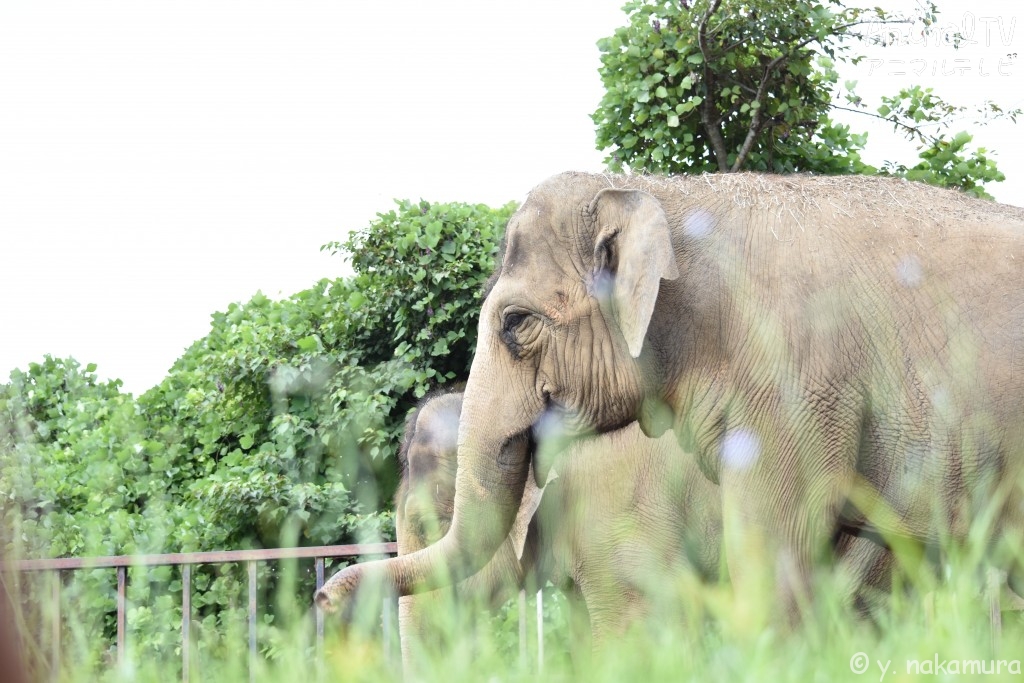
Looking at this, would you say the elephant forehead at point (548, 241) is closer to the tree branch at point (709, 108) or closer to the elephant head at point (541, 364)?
the elephant head at point (541, 364)

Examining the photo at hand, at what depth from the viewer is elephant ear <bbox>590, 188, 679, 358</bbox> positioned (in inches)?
154

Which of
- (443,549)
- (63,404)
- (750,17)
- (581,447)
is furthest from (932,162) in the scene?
(63,404)

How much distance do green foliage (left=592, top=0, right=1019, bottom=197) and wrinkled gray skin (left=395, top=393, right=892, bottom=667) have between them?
345 cm

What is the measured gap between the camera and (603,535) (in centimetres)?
514

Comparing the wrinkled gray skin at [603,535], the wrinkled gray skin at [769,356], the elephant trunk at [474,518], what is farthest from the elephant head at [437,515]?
the wrinkled gray skin at [769,356]

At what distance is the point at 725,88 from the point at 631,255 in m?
4.70

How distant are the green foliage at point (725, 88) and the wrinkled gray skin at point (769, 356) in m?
4.15

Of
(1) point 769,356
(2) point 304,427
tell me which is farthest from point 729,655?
(2) point 304,427

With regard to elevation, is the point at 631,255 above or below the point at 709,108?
below

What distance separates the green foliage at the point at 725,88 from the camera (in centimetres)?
841

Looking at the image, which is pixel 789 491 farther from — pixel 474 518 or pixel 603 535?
pixel 603 535

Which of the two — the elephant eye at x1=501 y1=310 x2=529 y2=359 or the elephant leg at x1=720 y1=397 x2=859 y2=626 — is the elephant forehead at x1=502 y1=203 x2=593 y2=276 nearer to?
the elephant eye at x1=501 y1=310 x2=529 y2=359

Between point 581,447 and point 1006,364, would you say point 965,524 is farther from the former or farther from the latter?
point 581,447

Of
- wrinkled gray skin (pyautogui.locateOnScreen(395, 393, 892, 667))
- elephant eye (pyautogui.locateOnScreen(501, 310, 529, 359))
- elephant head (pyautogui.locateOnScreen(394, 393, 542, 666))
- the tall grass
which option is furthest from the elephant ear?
elephant head (pyautogui.locateOnScreen(394, 393, 542, 666))
